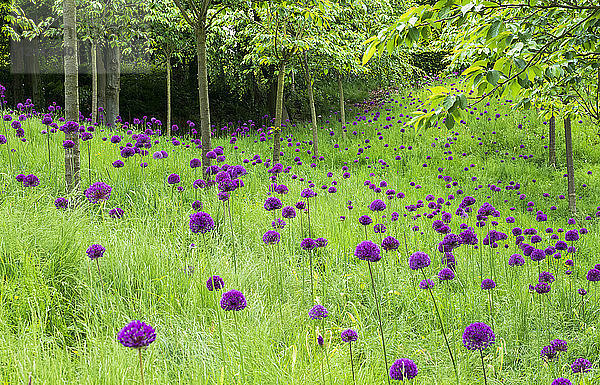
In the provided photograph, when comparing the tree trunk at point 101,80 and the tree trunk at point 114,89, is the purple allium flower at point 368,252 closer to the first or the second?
the tree trunk at point 114,89

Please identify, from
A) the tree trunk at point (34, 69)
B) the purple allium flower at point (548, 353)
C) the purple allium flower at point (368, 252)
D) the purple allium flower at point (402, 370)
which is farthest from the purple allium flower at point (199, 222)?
the tree trunk at point (34, 69)

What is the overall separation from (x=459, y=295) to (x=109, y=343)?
2.74 metres

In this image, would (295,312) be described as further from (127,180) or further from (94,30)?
(94,30)

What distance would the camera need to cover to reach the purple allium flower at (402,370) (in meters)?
1.56

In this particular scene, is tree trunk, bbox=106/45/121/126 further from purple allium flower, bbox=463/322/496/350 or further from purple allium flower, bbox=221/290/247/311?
purple allium flower, bbox=463/322/496/350

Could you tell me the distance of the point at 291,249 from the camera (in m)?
4.38

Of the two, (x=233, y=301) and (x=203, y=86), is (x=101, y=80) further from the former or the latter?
(x=233, y=301)

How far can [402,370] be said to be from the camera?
5.16 feet

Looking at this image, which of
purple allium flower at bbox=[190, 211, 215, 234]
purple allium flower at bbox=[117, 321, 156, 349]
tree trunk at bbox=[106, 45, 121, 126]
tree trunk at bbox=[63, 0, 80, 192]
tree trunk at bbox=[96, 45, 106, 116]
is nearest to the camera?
purple allium flower at bbox=[117, 321, 156, 349]

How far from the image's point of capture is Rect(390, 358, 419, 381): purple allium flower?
1564 mm

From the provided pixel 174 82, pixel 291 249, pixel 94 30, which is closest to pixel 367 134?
pixel 94 30

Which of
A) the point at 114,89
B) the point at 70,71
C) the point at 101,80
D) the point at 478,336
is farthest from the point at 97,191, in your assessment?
the point at 101,80

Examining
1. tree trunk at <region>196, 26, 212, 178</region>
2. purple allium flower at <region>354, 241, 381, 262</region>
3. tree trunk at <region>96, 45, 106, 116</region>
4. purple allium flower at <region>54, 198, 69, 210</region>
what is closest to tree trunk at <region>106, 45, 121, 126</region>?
tree trunk at <region>96, 45, 106, 116</region>

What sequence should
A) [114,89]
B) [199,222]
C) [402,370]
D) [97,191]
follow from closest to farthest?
[402,370] → [199,222] → [97,191] → [114,89]
